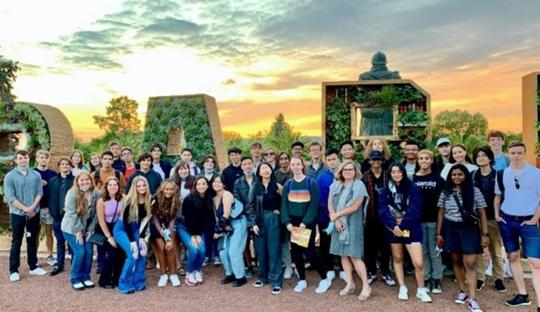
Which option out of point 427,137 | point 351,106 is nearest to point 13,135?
point 351,106

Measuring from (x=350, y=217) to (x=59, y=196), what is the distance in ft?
14.0

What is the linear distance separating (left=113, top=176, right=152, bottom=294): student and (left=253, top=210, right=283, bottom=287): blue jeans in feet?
4.91

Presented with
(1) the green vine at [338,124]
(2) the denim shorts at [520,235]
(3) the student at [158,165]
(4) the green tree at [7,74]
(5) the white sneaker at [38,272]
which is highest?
(4) the green tree at [7,74]

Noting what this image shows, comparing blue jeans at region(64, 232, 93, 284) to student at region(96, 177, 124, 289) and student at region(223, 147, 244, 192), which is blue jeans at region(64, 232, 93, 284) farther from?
student at region(223, 147, 244, 192)

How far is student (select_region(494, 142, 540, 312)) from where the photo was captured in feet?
16.6

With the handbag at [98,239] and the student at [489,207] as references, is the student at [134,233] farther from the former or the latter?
the student at [489,207]

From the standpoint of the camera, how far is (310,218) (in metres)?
5.73

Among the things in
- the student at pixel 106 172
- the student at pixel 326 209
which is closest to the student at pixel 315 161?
the student at pixel 326 209

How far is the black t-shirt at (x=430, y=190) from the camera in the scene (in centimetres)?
541

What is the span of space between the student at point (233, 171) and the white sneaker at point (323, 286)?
1.88m

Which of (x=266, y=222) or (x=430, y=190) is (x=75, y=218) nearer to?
(x=266, y=222)

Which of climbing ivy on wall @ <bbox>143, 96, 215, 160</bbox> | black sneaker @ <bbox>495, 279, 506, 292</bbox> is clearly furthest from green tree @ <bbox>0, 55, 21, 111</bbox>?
black sneaker @ <bbox>495, 279, 506, 292</bbox>

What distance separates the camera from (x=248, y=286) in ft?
20.0

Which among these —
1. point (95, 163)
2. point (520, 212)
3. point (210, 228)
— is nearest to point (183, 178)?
point (210, 228)
